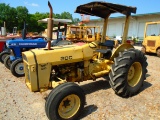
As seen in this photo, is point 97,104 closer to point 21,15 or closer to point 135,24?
point 135,24


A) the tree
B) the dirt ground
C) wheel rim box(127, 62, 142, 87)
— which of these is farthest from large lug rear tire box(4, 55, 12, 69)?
the tree

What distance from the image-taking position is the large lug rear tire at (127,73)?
4095 mm

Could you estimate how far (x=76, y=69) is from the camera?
167 inches

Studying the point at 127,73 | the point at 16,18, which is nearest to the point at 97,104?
the point at 127,73

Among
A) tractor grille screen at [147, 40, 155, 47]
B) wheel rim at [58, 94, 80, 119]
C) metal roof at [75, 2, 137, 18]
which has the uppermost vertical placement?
metal roof at [75, 2, 137, 18]

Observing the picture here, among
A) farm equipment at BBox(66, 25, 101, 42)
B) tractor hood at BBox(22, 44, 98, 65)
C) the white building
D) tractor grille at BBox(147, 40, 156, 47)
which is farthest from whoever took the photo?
the white building

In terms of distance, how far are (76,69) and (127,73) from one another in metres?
1.13

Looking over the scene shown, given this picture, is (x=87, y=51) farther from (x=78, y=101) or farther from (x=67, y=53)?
(x=78, y=101)

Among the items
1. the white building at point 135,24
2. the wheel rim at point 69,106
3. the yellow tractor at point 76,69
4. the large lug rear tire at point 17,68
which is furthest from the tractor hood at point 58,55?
the white building at point 135,24

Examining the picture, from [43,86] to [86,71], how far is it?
1132 mm

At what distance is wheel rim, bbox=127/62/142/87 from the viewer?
4.56 metres

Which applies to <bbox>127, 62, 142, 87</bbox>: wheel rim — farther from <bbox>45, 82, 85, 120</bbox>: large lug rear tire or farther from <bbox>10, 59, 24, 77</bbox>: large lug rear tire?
<bbox>10, 59, 24, 77</bbox>: large lug rear tire

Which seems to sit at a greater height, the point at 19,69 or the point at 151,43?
the point at 151,43

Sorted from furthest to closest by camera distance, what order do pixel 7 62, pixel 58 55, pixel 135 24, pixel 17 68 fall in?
pixel 135 24 → pixel 7 62 → pixel 17 68 → pixel 58 55
